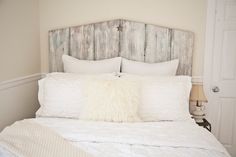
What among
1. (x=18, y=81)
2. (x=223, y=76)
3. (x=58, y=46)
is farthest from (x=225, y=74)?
(x=18, y=81)

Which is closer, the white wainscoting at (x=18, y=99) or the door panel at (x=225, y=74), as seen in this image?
the white wainscoting at (x=18, y=99)

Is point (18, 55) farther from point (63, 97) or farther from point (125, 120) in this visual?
point (125, 120)

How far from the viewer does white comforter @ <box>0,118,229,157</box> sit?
153 cm

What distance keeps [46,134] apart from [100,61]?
1.16 m

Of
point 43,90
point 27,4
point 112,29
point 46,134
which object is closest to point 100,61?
point 112,29

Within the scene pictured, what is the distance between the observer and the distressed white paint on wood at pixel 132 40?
269cm

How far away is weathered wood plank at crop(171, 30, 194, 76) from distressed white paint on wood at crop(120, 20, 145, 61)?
1.08 feet

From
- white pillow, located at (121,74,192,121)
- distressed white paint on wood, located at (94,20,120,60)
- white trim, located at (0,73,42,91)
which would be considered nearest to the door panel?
white pillow, located at (121,74,192,121)

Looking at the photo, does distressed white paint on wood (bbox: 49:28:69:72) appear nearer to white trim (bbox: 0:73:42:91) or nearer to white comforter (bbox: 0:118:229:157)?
white trim (bbox: 0:73:42:91)

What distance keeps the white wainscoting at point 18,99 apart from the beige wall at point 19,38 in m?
0.07

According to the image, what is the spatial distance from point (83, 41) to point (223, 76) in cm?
157

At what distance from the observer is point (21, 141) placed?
5.01ft

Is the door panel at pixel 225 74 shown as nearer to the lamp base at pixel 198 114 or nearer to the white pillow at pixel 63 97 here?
the lamp base at pixel 198 114

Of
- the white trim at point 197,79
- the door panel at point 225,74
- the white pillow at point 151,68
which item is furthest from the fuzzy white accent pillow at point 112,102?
the door panel at point 225,74
